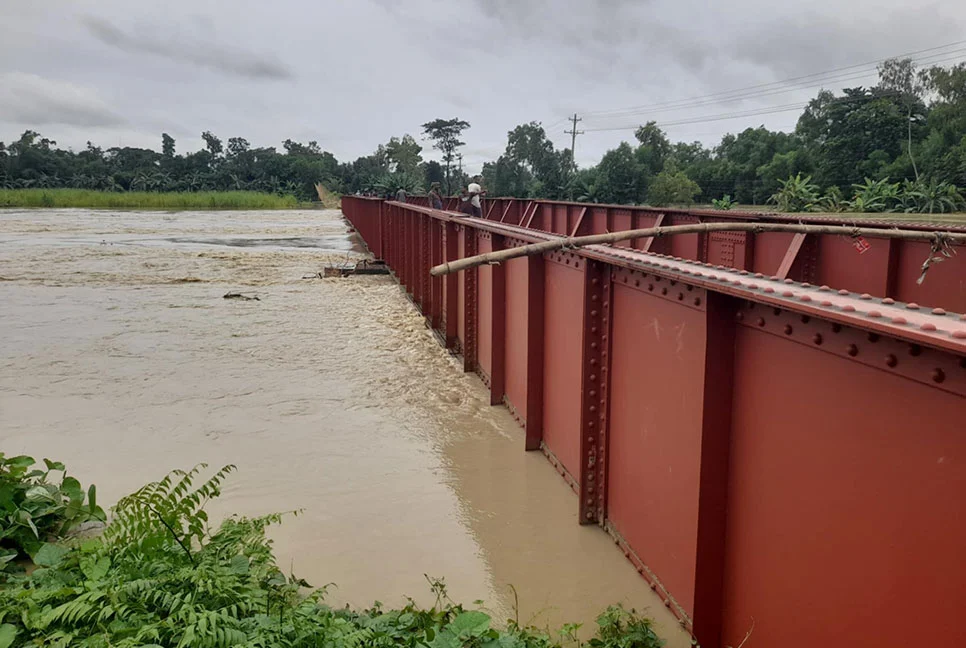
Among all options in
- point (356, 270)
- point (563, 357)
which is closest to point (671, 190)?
point (356, 270)

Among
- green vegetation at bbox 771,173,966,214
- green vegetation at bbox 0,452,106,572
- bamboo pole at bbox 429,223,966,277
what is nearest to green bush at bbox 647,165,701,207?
green vegetation at bbox 771,173,966,214

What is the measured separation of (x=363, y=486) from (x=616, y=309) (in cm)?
246

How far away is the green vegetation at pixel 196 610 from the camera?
316cm

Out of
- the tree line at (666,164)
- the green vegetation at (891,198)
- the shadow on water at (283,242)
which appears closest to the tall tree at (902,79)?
the tree line at (666,164)

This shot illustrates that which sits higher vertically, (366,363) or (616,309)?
(616,309)

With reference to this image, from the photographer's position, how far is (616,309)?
448cm

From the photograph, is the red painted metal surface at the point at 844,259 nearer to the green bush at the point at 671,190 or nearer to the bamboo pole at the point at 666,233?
the bamboo pole at the point at 666,233

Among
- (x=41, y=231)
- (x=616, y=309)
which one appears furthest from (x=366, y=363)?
(x=41, y=231)

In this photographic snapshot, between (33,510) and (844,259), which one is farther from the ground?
(844,259)

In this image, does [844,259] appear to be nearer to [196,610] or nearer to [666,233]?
[666,233]

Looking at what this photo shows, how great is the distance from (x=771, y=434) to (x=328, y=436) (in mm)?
Result: 4753

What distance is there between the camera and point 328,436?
685 cm

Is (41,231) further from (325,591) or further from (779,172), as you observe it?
(779,172)

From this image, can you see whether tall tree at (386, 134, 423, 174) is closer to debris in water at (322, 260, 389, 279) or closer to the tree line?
the tree line
